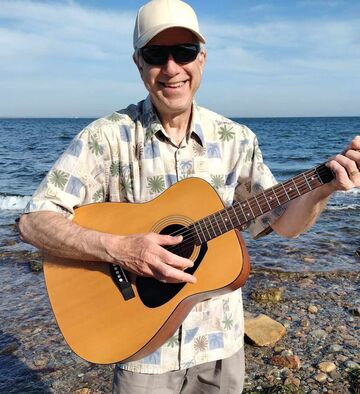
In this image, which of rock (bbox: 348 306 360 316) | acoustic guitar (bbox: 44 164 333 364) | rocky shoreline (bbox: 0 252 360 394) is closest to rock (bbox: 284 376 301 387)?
rocky shoreline (bbox: 0 252 360 394)

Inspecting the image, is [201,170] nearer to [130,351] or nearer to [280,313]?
[130,351]

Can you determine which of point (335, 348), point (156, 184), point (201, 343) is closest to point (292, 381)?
point (335, 348)

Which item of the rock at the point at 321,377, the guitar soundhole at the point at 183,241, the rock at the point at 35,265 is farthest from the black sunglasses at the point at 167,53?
the rock at the point at 35,265

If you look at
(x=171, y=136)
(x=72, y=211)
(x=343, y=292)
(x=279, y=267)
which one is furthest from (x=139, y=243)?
(x=279, y=267)

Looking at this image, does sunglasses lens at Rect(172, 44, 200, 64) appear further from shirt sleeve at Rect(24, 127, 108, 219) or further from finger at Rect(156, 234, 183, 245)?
finger at Rect(156, 234, 183, 245)

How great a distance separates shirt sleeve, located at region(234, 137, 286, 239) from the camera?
2.53m

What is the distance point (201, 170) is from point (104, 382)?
2582 millimetres

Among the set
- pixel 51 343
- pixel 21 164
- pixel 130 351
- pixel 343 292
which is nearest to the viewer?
pixel 130 351

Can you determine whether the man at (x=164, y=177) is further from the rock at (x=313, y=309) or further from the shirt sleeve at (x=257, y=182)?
the rock at (x=313, y=309)

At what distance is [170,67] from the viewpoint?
2.28 metres

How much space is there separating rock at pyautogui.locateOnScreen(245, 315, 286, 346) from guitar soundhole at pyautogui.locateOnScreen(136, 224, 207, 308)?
2.57m

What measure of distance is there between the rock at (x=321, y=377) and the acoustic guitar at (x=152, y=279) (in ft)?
7.61

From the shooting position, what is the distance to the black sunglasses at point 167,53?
7.57 feet

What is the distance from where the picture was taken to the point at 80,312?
7.89 feet
